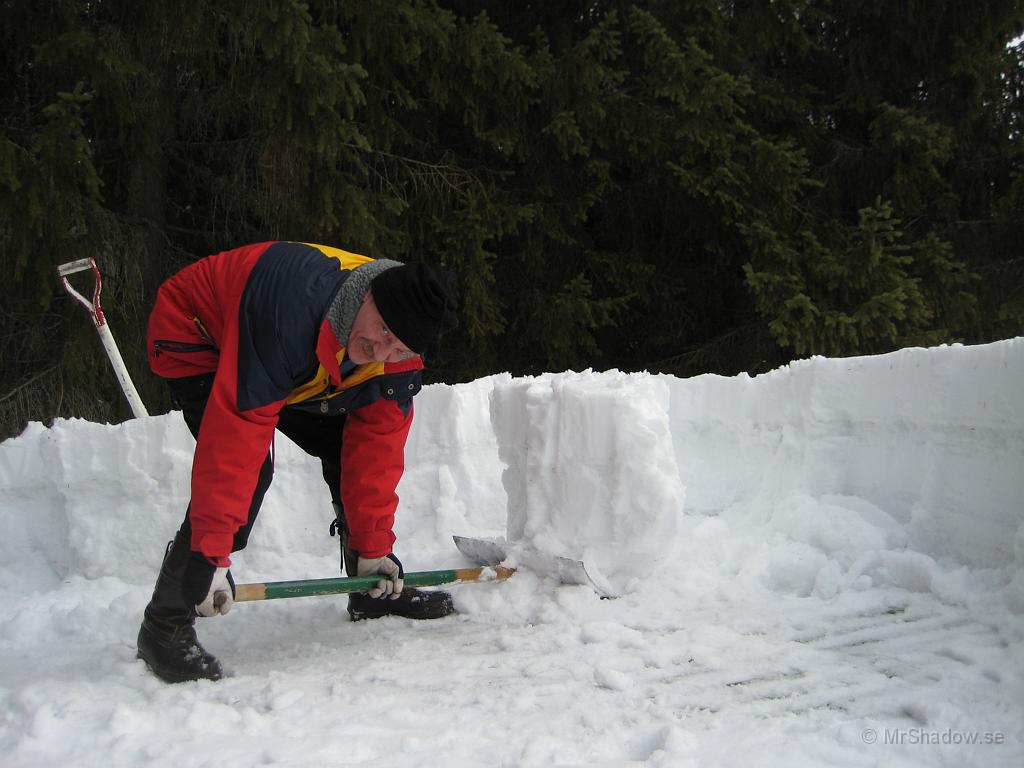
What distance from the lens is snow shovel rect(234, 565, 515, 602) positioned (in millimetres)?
2527

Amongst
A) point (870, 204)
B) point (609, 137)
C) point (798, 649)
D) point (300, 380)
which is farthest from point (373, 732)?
point (870, 204)

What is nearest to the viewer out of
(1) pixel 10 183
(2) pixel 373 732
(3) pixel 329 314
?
(2) pixel 373 732

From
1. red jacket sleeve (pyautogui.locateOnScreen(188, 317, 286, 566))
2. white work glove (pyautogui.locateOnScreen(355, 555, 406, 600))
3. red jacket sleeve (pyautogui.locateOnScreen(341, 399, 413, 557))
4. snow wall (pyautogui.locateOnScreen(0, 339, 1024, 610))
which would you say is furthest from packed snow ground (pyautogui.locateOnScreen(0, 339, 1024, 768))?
red jacket sleeve (pyautogui.locateOnScreen(188, 317, 286, 566))

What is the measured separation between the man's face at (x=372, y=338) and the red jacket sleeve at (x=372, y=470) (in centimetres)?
42

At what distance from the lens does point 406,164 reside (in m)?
6.48

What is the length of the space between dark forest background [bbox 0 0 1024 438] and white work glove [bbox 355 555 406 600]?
3.19 m

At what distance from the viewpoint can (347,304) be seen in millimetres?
2242

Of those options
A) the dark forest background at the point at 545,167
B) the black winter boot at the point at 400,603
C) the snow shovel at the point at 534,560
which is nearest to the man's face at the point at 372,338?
the black winter boot at the point at 400,603

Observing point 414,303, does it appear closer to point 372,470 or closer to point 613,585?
point 372,470

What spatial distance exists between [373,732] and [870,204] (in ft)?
22.8

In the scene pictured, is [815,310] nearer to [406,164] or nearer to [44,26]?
[406,164]

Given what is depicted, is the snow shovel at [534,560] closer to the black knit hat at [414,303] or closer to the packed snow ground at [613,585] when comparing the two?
the packed snow ground at [613,585]

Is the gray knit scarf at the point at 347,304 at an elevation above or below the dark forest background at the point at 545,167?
below

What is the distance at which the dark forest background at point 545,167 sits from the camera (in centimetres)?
521
